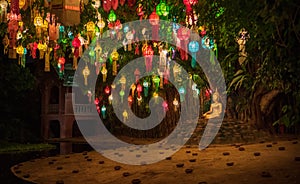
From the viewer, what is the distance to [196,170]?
6.26 metres

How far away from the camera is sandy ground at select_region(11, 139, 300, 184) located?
212 inches

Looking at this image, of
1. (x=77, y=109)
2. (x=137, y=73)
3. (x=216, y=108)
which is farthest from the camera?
(x=77, y=109)

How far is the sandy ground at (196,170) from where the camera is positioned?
5379mm

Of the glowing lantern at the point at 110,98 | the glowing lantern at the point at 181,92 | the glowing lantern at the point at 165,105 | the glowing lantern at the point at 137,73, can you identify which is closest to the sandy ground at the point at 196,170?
the glowing lantern at the point at 137,73

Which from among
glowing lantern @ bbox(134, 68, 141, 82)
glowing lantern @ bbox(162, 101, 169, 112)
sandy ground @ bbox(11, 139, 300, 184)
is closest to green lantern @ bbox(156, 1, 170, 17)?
sandy ground @ bbox(11, 139, 300, 184)

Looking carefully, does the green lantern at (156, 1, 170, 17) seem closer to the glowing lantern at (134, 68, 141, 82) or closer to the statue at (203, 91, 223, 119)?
the statue at (203, 91, 223, 119)

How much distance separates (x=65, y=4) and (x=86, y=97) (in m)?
21.2

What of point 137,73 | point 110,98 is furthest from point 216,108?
point 110,98

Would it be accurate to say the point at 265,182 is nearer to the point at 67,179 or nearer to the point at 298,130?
the point at 67,179

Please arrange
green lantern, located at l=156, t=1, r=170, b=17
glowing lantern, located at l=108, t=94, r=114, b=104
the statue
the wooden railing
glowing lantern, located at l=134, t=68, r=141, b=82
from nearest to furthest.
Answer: green lantern, located at l=156, t=1, r=170, b=17, the statue, glowing lantern, located at l=134, t=68, r=141, b=82, glowing lantern, located at l=108, t=94, r=114, b=104, the wooden railing

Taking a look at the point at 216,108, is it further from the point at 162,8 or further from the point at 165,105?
the point at 162,8

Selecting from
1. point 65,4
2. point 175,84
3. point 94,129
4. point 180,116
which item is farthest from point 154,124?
point 65,4

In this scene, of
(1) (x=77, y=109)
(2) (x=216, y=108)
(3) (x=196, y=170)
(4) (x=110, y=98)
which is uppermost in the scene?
(4) (x=110, y=98)

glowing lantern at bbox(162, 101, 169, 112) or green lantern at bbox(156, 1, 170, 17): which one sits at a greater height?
green lantern at bbox(156, 1, 170, 17)
